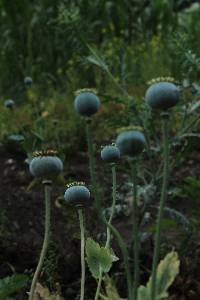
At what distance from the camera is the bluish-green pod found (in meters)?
1.53

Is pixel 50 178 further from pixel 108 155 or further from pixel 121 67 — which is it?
pixel 121 67

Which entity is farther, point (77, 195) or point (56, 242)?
point (56, 242)

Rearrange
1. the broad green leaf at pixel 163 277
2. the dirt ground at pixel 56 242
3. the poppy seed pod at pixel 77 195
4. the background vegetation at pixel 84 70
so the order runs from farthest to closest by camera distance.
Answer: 1. the background vegetation at pixel 84 70
2. the dirt ground at pixel 56 242
3. the poppy seed pod at pixel 77 195
4. the broad green leaf at pixel 163 277

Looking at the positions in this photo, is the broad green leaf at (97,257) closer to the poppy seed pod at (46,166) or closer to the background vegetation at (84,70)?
the poppy seed pod at (46,166)

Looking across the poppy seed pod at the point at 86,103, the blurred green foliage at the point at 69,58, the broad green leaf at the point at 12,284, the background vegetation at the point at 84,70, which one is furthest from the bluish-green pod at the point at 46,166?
the blurred green foliage at the point at 69,58

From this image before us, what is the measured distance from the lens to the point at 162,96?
1370 mm

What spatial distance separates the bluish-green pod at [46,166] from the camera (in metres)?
1.53

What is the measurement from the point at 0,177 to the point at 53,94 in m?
1.97

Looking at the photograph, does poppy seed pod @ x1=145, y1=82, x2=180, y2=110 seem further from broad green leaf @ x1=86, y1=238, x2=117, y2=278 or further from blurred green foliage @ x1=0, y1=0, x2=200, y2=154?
blurred green foliage @ x1=0, y1=0, x2=200, y2=154

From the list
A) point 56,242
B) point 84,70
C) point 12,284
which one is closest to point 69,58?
point 84,70

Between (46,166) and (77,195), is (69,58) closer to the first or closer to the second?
(77,195)

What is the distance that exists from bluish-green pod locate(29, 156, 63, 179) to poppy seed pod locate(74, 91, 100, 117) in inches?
4.6

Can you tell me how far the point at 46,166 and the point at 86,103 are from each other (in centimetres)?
16

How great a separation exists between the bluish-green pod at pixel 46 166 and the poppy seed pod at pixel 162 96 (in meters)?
0.26
